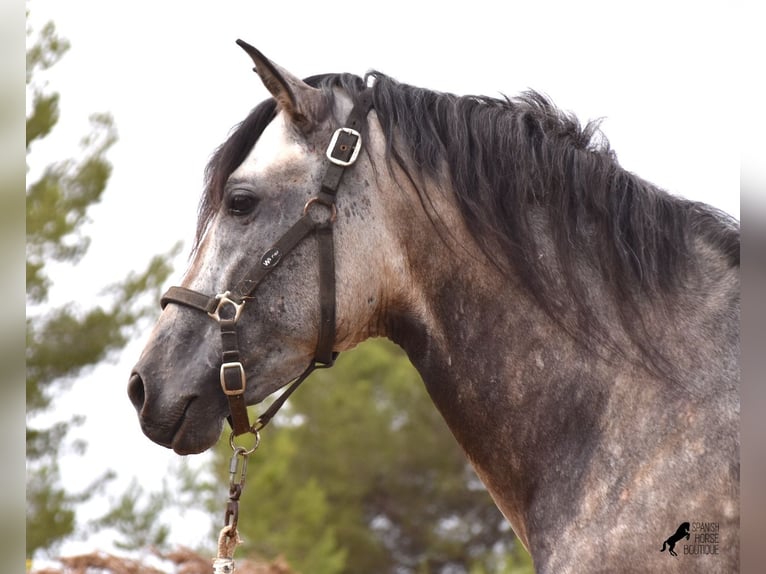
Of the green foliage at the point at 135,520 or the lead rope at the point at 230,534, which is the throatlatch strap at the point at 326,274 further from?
the green foliage at the point at 135,520

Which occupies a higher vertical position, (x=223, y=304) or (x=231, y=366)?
(x=223, y=304)

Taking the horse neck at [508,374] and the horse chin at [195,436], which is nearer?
the horse neck at [508,374]

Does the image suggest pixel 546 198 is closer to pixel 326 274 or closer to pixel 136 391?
pixel 326 274

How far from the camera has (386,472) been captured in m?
21.9

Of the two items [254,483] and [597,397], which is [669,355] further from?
[254,483]

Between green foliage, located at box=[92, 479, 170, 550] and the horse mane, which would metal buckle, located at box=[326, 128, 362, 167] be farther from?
green foliage, located at box=[92, 479, 170, 550]

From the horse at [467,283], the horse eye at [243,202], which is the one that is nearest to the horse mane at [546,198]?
the horse at [467,283]

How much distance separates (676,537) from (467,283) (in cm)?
87

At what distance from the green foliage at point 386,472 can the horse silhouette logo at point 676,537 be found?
57.2ft

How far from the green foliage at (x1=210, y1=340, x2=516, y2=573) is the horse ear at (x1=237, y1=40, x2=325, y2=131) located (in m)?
17.1

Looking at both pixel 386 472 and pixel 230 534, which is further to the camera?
pixel 386 472

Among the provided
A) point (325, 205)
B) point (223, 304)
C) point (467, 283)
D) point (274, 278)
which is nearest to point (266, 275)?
point (274, 278)

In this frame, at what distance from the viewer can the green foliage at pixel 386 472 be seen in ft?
67.4

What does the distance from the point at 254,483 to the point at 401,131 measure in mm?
15378
